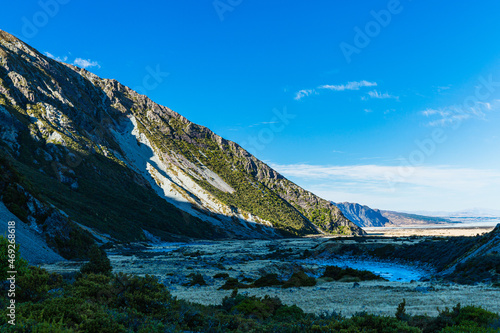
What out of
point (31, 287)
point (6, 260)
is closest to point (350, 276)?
point (31, 287)

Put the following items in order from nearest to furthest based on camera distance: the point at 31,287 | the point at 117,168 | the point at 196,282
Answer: the point at 31,287 → the point at 196,282 → the point at 117,168

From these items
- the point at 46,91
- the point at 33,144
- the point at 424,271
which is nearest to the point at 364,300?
the point at 424,271

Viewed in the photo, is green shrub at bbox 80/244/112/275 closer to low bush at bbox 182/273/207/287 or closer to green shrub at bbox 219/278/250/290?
low bush at bbox 182/273/207/287

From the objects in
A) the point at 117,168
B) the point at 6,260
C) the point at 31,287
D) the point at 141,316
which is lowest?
the point at 141,316

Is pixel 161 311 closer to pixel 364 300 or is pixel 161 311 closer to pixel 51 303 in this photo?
pixel 51 303

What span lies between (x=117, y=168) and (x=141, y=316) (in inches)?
4640

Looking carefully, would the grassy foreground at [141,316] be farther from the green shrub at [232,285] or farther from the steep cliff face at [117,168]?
the steep cliff face at [117,168]

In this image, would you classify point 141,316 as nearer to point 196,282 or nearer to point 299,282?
point 196,282

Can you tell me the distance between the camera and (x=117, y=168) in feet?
385

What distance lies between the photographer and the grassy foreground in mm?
8836

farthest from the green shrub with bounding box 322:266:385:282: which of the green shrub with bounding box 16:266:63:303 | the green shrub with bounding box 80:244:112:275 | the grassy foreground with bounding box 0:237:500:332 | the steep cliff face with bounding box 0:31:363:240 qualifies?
the steep cliff face with bounding box 0:31:363:240

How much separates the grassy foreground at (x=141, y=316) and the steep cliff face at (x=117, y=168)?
51654 mm

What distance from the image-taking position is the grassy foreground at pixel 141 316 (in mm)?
8836

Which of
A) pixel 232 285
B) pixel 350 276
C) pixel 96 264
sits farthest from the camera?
pixel 350 276
